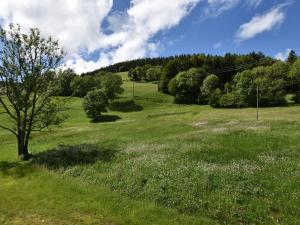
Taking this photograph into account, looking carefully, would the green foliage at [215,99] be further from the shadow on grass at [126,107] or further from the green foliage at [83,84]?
the green foliage at [83,84]

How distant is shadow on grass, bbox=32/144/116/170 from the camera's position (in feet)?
102

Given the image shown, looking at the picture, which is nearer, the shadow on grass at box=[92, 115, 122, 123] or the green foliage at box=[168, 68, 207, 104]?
the shadow on grass at box=[92, 115, 122, 123]

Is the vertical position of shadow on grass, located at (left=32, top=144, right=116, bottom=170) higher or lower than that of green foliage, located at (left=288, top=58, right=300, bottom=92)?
lower

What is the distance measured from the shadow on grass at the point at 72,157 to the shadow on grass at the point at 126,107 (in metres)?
77.8

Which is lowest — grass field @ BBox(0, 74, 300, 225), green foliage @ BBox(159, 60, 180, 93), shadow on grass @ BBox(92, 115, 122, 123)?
shadow on grass @ BBox(92, 115, 122, 123)

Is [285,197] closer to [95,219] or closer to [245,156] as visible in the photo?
[245,156]

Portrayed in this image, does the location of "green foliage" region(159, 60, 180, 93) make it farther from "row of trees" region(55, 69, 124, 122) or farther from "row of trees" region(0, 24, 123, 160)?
"row of trees" region(0, 24, 123, 160)

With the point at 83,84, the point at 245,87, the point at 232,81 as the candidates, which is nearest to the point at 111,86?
the point at 83,84

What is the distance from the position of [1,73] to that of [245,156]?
26.6 m

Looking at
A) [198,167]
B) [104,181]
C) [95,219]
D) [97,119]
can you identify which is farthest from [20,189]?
[97,119]

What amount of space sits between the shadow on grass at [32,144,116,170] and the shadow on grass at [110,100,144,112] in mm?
77787

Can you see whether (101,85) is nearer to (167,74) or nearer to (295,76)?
(167,74)

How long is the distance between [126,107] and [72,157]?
282 feet

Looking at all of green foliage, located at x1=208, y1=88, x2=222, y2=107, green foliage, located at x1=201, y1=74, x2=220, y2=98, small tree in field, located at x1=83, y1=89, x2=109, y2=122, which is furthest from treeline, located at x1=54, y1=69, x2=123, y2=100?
green foliage, located at x1=208, y1=88, x2=222, y2=107
